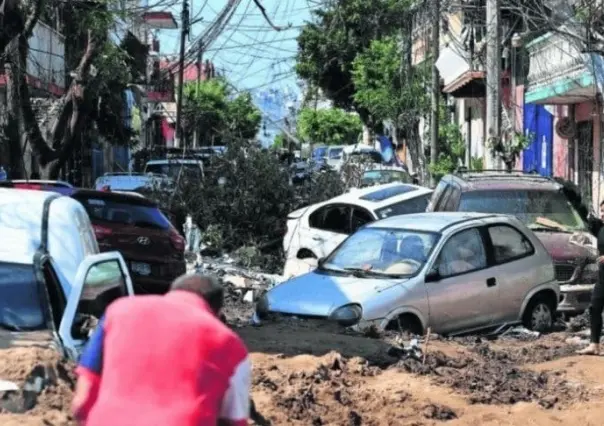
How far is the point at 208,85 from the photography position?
270 ft

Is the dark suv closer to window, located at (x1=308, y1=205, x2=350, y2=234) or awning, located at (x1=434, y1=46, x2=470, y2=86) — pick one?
window, located at (x1=308, y1=205, x2=350, y2=234)

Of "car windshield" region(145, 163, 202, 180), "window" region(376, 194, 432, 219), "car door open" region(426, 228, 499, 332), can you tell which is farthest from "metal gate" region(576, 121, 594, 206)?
"car door open" region(426, 228, 499, 332)

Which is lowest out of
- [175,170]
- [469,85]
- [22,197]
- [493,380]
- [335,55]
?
[493,380]

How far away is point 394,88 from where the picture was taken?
40.7 metres

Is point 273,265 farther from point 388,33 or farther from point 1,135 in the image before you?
point 388,33

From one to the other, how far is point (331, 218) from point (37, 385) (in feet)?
42.6

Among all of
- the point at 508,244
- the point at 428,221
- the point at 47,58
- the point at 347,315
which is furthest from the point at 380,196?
the point at 47,58

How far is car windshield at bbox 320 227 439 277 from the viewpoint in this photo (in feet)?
39.2

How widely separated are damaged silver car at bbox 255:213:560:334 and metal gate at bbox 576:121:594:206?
11.2m

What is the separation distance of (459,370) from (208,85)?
73.9 m

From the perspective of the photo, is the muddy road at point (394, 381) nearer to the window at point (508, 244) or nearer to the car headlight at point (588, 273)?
the window at point (508, 244)

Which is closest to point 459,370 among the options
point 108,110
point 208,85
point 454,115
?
point 108,110

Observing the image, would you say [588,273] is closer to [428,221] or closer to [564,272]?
[564,272]

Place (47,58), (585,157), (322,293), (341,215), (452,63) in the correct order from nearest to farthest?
(322,293)
(341,215)
(585,157)
(47,58)
(452,63)
